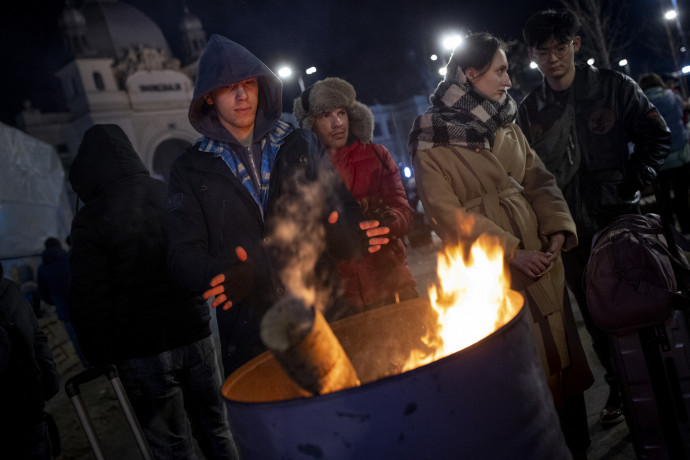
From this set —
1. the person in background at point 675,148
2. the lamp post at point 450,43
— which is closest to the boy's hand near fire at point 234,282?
the lamp post at point 450,43

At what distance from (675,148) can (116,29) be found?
166 ft

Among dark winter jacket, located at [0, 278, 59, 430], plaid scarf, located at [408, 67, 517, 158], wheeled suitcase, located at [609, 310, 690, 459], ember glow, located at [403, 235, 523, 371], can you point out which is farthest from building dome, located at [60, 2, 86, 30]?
wheeled suitcase, located at [609, 310, 690, 459]

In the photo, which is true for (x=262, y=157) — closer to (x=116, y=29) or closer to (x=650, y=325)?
(x=650, y=325)

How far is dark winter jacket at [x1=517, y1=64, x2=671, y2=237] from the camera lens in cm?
308

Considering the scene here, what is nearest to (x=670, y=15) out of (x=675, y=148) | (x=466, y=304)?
(x=675, y=148)

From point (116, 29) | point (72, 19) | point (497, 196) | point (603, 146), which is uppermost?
point (72, 19)

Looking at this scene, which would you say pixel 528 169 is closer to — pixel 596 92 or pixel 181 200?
pixel 596 92

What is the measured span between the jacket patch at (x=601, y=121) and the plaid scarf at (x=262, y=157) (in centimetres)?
204

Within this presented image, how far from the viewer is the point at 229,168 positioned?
2.34m

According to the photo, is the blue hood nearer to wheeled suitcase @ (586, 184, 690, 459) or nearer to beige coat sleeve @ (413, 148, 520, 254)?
beige coat sleeve @ (413, 148, 520, 254)

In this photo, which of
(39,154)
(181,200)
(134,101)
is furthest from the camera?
(134,101)

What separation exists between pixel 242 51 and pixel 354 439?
201 cm

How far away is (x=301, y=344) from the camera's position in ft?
4.51

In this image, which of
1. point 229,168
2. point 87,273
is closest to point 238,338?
point 229,168
